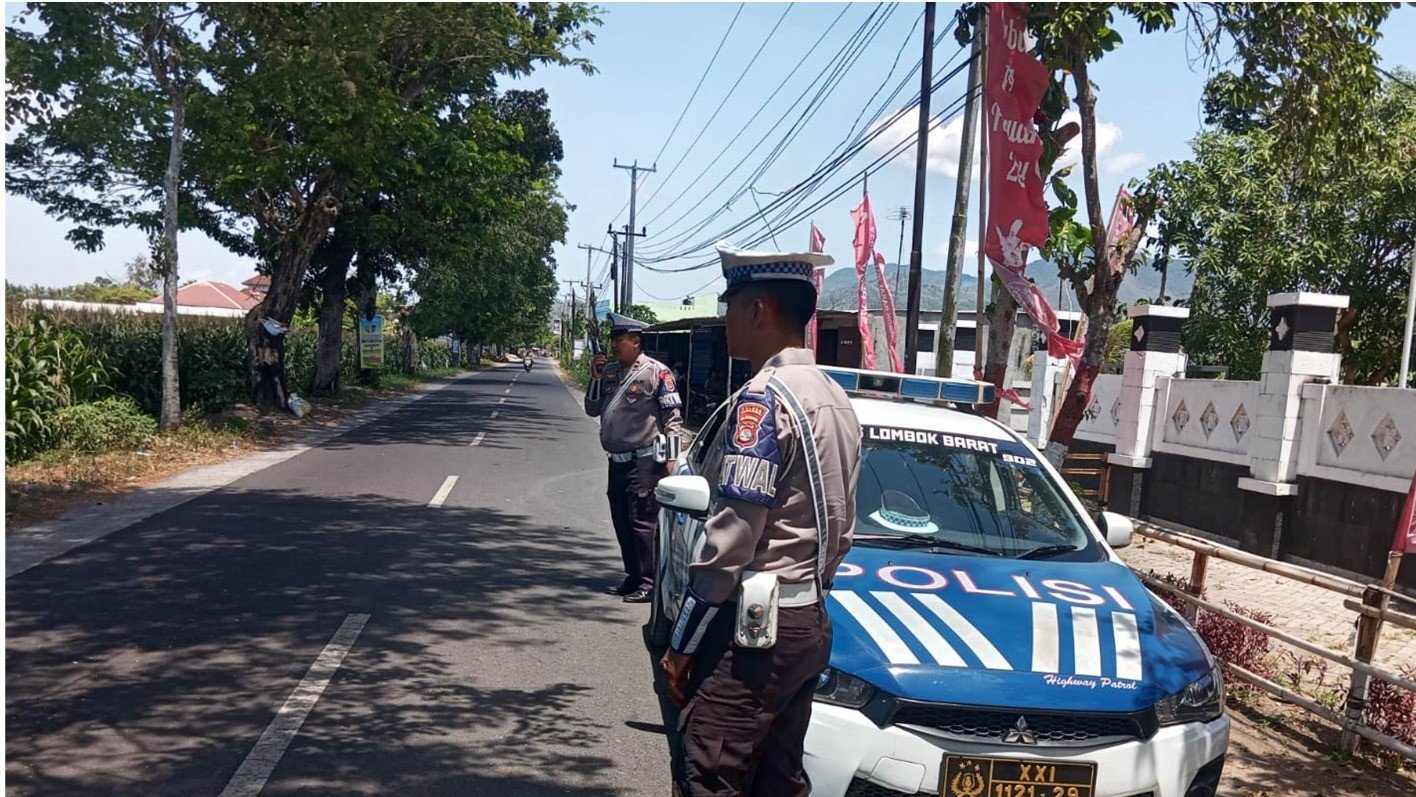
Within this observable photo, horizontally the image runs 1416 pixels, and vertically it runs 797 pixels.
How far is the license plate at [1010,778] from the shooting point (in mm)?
3430

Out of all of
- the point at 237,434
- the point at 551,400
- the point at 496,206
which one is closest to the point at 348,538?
the point at 237,434

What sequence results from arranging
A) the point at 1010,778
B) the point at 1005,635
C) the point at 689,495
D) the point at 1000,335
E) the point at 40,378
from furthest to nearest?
the point at 40,378 < the point at 1000,335 < the point at 1005,635 < the point at 1010,778 < the point at 689,495

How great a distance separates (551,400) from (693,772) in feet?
102

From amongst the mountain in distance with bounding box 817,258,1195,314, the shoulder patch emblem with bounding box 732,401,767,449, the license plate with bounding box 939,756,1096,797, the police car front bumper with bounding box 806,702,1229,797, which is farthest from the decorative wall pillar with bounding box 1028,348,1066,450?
the shoulder patch emblem with bounding box 732,401,767,449

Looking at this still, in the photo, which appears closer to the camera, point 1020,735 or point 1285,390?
point 1020,735

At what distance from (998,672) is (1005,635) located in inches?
8.9

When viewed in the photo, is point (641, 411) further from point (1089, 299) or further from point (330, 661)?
point (1089, 299)

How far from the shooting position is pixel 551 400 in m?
33.4

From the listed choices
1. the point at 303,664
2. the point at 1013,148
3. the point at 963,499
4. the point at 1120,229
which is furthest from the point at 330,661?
the point at 1120,229

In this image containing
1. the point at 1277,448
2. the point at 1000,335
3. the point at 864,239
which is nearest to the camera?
the point at 1000,335

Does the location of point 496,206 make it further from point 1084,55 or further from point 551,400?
point 1084,55

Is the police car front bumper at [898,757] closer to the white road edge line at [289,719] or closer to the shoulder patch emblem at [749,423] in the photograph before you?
the shoulder patch emblem at [749,423]

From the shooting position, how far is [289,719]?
4742 millimetres

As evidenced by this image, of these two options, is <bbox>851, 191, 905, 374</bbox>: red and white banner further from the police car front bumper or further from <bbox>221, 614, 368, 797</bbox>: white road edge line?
the police car front bumper
